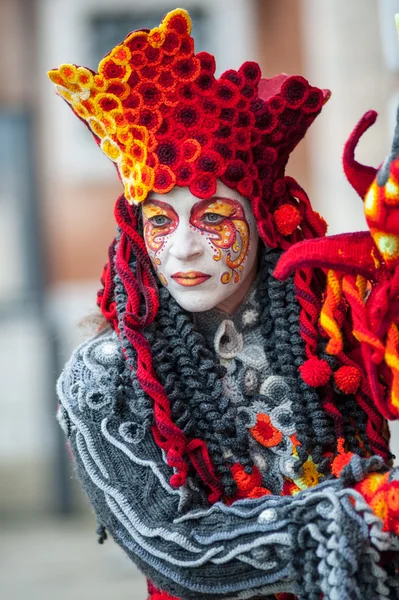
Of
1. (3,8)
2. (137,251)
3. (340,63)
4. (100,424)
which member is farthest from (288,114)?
(3,8)

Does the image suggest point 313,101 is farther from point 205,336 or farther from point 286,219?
point 205,336

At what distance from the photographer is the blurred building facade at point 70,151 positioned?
21.8 feet

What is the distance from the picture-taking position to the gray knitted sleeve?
1785mm

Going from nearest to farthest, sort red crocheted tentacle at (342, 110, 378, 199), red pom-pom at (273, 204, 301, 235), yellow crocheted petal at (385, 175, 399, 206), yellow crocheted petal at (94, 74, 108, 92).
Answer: yellow crocheted petal at (385, 175, 399, 206), red crocheted tentacle at (342, 110, 378, 199), yellow crocheted petal at (94, 74, 108, 92), red pom-pom at (273, 204, 301, 235)

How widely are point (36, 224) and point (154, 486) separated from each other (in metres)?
5.50

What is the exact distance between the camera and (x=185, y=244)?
205cm

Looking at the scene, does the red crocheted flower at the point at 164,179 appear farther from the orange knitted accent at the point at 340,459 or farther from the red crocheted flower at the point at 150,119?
the orange knitted accent at the point at 340,459

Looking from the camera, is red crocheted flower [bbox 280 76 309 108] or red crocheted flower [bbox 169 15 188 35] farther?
red crocheted flower [bbox 280 76 309 108]

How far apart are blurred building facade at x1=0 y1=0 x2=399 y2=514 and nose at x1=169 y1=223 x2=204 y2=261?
4200 millimetres

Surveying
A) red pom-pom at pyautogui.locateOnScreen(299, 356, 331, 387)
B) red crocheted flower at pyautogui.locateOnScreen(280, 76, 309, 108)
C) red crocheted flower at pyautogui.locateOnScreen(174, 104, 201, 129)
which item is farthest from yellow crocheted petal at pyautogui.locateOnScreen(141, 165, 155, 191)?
red pom-pom at pyautogui.locateOnScreen(299, 356, 331, 387)

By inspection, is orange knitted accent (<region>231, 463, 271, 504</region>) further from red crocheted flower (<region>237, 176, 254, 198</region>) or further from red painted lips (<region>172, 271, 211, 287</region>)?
red crocheted flower (<region>237, 176, 254, 198</region>)

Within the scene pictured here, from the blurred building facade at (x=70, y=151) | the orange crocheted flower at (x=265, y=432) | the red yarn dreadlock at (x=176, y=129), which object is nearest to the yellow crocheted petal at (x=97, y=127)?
the red yarn dreadlock at (x=176, y=129)

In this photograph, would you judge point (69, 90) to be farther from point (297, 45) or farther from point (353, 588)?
point (297, 45)

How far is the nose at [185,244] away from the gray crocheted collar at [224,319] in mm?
175
